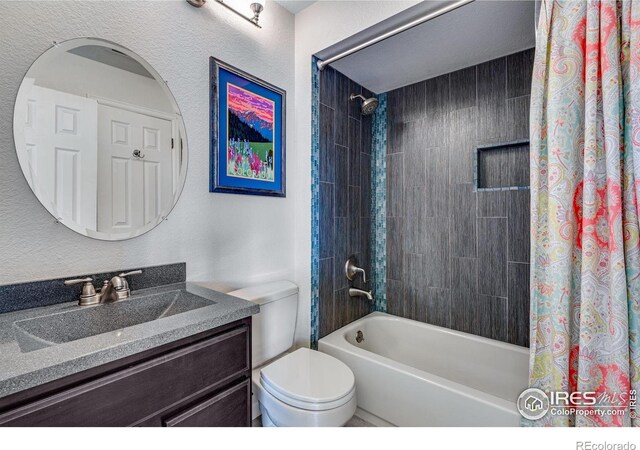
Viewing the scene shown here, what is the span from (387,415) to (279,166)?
157 centimetres

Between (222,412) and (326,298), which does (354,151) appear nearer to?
(326,298)

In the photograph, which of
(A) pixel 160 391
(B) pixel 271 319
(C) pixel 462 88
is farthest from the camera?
(C) pixel 462 88

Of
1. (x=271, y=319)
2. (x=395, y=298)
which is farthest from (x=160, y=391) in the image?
(x=395, y=298)

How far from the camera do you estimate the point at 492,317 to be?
194 centimetres

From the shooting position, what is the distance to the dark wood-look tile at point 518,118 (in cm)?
181

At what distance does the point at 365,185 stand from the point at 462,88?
0.94 m

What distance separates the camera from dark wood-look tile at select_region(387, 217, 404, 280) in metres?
2.33

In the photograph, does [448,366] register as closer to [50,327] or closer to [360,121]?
[360,121]

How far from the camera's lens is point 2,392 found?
0.61m

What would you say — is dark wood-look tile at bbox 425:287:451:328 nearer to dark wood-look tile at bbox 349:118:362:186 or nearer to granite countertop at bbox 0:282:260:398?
dark wood-look tile at bbox 349:118:362:186

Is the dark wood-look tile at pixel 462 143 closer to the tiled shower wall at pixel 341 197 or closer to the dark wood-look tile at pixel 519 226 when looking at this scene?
the dark wood-look tile at pixel 519 226

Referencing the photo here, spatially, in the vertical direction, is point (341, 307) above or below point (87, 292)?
below

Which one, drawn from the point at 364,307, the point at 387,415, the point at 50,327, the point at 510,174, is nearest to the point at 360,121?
the point at 510,174

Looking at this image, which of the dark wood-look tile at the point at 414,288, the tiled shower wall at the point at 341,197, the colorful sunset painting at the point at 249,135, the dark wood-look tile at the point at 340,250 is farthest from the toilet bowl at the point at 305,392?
the colorful sunset painting at the point at 249,135
